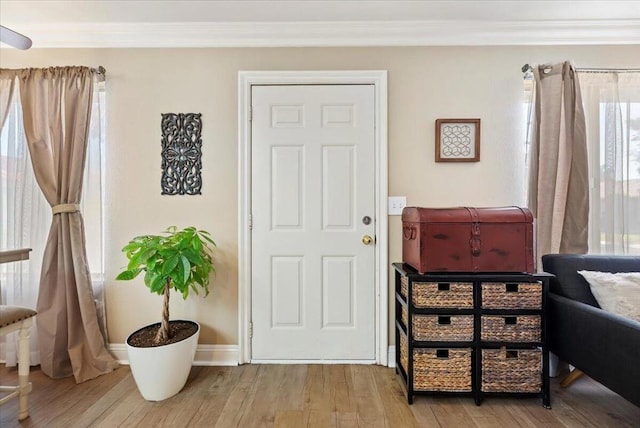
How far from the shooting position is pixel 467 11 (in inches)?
85.1

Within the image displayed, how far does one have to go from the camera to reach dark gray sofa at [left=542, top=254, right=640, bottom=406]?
148cm

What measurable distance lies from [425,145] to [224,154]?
1.45 meters

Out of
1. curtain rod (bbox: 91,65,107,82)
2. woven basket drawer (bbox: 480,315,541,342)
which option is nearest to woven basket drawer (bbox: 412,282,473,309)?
woven basket drawer (bbox: 480,315,541,342)

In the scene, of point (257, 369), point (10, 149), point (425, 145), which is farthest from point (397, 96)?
point (10, 149)

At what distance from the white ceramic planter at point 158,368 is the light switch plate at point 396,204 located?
5.26ft

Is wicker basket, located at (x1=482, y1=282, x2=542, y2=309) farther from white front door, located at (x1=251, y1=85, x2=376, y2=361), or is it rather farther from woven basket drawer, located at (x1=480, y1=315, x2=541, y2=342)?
white front door, located at (x1=251, y1=85, x2=376, y2=361)

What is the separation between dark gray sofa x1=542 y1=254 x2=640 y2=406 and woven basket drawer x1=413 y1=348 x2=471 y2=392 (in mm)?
562

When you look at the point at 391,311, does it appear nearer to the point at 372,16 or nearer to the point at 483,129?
the point at 483,129

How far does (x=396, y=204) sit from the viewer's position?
7.75ft

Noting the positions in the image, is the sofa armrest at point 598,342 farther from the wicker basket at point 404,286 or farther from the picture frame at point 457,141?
the picture frame at point 457,141

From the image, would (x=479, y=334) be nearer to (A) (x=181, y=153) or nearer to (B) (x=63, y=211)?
(A) (x=181, y=153)

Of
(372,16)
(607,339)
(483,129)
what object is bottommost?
(607,339)

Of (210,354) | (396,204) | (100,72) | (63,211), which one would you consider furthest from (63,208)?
(396,204)

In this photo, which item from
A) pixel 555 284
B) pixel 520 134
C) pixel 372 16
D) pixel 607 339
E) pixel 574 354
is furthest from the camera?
pixel 520 134
